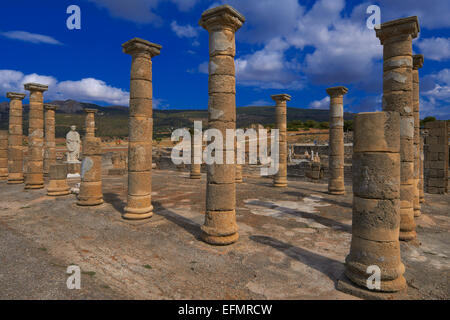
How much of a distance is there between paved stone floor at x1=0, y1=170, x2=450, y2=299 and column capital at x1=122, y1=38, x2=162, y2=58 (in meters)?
5.15

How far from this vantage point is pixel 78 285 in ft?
13.5

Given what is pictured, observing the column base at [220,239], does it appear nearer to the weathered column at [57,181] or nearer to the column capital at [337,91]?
the weathered column at [57,181]

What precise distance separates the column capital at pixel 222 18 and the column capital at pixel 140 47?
2392mm

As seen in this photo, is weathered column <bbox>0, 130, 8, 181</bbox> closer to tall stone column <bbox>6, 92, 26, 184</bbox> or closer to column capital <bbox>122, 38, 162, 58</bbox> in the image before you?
tall stone column <bbox>6, 92, 26, 184</bbox>

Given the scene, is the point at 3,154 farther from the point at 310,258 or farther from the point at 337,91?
the point at 337,91

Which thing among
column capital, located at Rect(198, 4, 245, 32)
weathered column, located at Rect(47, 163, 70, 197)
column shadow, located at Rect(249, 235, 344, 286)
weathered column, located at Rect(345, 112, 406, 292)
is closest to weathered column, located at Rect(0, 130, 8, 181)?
weathered column, located at Rect(47, 163, 70, 197)

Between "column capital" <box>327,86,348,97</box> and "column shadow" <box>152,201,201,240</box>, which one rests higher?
"column capital" <box>327,86,348,97</box>

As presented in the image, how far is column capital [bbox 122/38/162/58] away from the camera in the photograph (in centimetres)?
784

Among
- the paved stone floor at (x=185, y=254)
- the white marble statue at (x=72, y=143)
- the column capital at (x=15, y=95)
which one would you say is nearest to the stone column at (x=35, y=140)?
the column capital at (x=15, y=95)

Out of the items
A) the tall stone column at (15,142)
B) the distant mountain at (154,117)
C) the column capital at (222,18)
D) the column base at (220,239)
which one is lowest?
the column base at (220,239)

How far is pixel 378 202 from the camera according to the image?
4410 millimetres

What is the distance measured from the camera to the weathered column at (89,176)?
943 centimetres

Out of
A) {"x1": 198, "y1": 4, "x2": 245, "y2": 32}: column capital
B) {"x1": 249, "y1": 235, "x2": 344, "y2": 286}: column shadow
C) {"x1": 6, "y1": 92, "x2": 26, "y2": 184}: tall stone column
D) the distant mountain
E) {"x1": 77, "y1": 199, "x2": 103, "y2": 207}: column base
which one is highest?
the distant mountain

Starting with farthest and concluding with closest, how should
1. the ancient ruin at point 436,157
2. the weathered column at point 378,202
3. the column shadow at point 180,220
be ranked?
the ancient ruin at point 436,157
the column shadow at point 180,220
the weathered column at point 378,202
